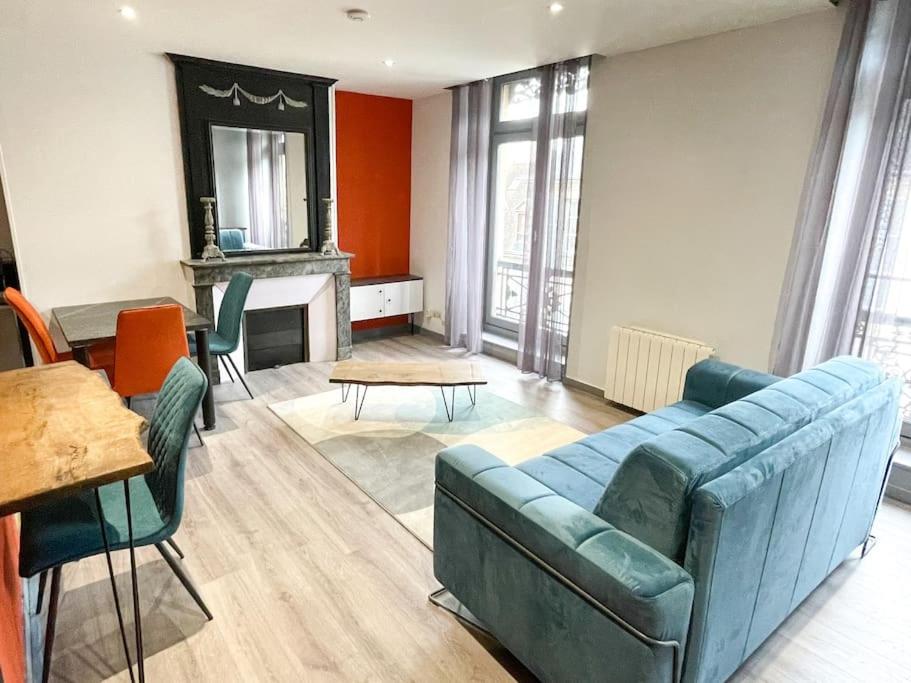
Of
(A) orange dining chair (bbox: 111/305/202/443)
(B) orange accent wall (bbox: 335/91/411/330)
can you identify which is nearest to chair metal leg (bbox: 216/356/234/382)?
(A) orange dining chair (bbox: 111/305/202/443)

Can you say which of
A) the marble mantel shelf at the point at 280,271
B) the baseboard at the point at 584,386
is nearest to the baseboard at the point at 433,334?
the marble mantel shelf at the point at 280,271

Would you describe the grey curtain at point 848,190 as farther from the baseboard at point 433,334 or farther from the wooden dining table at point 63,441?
the baseboard at point 433,334

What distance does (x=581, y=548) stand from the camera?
150cm

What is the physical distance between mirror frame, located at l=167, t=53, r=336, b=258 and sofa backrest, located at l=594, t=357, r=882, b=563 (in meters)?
4.04

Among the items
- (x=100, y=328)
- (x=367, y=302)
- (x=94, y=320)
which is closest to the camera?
(x=100, y=328)

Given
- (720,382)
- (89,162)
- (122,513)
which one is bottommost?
(122,513)

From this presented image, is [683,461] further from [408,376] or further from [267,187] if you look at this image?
[267,187]

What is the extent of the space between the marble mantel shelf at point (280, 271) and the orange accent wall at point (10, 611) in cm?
240

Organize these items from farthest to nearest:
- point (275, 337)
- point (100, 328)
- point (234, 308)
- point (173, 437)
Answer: point (275, 337) → point (234, 308) → point (100, 328) → point (173, 437)

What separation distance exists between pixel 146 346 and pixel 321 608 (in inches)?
72.8

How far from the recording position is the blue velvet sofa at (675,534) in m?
1.42

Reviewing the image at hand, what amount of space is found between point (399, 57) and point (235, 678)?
12.7 ft

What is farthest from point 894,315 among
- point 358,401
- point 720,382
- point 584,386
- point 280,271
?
point 280,271

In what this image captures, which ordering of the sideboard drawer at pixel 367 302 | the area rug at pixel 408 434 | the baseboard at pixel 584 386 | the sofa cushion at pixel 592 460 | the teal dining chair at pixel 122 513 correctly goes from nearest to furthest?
the teal dining chair at pixel 122 513, the sofa cushion at pixel 592 460, the area rug at pixel 408 434, the baseboard at pixel 584 386, the sideboard drawer at pixel 367 302
